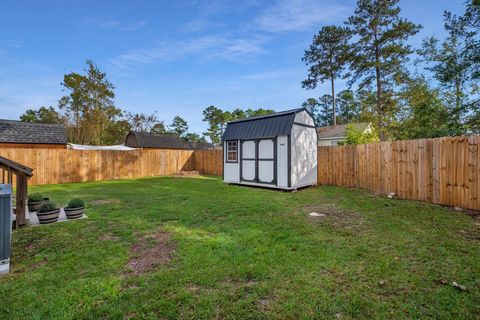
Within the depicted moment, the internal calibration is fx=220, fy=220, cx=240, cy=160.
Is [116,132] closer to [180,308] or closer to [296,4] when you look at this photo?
[296,4]

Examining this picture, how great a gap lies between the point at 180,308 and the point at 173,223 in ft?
8.44

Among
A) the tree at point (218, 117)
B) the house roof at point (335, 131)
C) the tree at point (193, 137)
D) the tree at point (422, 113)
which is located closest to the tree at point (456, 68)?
the tree at point (422, 113)

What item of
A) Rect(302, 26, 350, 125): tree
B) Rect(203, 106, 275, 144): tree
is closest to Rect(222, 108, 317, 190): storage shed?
Rect(302, 26, 350, 125): tree

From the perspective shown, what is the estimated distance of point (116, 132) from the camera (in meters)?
31.6

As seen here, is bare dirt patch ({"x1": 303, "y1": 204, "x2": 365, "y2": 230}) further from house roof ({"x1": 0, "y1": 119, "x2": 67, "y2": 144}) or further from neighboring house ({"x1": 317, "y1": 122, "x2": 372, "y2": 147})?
house roof ({"x1": 0, "y1": 119, "x2": 67, "y2": 144})

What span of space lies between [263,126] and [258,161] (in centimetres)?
151

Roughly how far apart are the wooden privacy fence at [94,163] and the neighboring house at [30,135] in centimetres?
289

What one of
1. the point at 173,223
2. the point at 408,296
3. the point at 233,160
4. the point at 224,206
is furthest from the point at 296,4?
the point at 408,296

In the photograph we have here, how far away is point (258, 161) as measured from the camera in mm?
9500

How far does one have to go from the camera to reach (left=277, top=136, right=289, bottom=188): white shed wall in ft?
27.7

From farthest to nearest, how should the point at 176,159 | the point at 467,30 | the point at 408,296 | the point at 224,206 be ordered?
the point at 176,159
the point at 467,30
the point at 224,206
the point at 408,296

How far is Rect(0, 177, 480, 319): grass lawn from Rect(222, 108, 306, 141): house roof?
458 cm

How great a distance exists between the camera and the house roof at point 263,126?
27.9 ft

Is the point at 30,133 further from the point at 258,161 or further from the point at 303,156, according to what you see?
the point at 303,156
